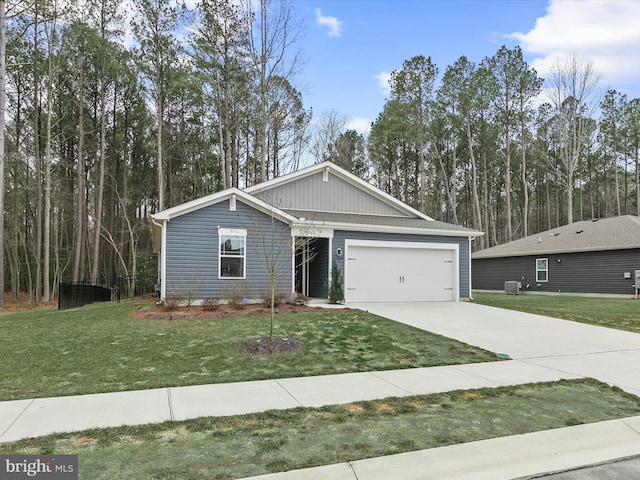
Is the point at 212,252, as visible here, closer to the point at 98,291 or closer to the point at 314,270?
the point at 314,270

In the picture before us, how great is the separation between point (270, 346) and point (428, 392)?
2975mm

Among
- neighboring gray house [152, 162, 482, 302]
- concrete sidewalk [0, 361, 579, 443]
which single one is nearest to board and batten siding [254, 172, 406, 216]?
neighboring gray house [152, 162, 482, 302]

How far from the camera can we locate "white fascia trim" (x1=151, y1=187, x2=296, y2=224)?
12.1 m

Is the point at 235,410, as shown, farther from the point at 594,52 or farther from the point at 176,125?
the point at 594,52

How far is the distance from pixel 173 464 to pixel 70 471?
71 centimetres

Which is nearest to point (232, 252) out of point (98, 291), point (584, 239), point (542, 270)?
point (98, 291)

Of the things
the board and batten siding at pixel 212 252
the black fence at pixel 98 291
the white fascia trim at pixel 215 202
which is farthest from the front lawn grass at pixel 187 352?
the black fence at pixel 98 291

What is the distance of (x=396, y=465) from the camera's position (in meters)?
3.22

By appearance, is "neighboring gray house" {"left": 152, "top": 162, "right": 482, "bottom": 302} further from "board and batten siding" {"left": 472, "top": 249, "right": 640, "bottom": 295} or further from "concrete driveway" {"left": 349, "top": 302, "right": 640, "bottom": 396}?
"board and batten siding" {"left": 472, "top": 249, "right": 640, "bottom": 295}

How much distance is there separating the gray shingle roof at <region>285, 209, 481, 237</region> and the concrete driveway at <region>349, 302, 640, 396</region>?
10.6 feet

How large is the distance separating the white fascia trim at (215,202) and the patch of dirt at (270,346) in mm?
5110

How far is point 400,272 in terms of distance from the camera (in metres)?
14.9

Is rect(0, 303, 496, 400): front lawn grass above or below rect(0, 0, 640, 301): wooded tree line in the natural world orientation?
below

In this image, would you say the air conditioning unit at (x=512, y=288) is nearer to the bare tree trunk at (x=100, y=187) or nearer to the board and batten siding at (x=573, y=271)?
the board and batten siding at (x=573, y=271)
